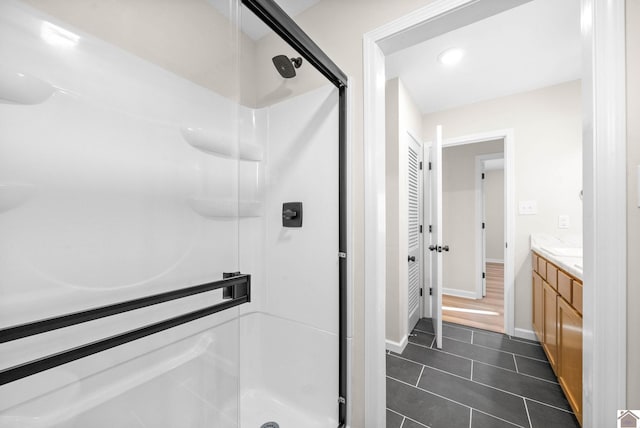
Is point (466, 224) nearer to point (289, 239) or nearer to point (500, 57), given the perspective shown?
point (500, 57)

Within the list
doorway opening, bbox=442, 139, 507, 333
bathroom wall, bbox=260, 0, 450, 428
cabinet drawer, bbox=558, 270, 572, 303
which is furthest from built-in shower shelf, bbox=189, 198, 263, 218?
doorway opening, bbox=442, 139, 507, 333

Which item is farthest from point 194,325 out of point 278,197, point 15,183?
point 278,197

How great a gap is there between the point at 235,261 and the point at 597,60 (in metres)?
1.37

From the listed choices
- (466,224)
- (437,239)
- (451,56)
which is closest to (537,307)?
(437,239)

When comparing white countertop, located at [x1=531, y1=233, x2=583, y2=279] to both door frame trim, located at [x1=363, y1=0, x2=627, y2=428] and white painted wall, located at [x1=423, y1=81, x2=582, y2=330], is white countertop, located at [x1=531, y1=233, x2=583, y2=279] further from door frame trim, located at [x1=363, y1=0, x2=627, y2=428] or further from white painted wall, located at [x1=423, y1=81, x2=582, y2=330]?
door frame trim, located at [x1=363, y1=0, x2=627, y2=428]

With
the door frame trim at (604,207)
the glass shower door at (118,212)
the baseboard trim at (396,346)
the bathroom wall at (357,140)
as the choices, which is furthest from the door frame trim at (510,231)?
the glass shower door at (118,212)

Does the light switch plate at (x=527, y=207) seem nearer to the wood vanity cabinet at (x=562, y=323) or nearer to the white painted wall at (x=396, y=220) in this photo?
the wood vanity cabinet at (x=562, y=323)

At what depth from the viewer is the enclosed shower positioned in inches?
20.9

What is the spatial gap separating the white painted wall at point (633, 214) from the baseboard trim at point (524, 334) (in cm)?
199

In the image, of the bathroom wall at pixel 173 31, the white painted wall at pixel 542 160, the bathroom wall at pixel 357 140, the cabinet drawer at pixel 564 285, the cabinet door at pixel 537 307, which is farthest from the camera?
the white painted wall at pixel 542 160

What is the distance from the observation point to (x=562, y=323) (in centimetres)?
152

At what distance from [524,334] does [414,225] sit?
1.43 metres

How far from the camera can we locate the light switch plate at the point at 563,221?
2314mm

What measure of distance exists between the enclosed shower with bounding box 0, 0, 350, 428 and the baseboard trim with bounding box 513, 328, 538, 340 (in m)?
2.15
